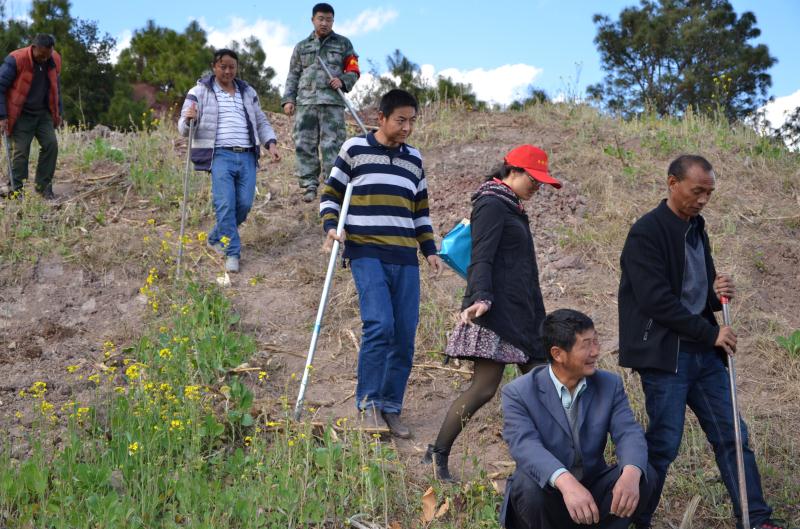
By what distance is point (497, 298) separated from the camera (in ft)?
16.0

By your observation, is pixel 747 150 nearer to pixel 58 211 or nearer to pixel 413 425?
pixel 413 425

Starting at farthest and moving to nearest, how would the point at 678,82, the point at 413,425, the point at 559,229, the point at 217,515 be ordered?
the point at 678,82 → the point at 559,229 → the point at 413,425 → the point at 217,515

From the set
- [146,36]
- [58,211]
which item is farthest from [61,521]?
[146,36]

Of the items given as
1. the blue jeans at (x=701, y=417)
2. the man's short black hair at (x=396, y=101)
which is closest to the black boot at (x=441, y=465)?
the blue jeans at (x=701, y=417)

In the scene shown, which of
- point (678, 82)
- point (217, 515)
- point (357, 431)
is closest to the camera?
point (217, 515)

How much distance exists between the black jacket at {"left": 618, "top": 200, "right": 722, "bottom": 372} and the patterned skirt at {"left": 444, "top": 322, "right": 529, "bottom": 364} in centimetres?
59

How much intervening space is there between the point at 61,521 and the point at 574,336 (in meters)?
2.55

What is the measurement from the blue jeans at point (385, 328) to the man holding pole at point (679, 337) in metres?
1.42

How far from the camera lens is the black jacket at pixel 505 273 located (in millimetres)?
4804

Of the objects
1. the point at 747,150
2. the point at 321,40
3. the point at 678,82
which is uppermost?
the point at 678,82

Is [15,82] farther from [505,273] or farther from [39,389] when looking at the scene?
[505,273]

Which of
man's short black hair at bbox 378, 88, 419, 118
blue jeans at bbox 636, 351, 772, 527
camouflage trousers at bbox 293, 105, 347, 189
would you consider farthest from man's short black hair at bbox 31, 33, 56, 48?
blue jeans at bbox 636, 351, 772, 527

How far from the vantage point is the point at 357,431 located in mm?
5320

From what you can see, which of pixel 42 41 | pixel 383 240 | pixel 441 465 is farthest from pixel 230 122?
pixel 441 465
